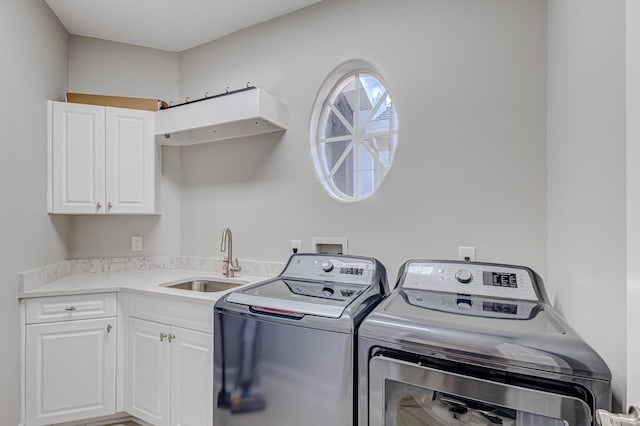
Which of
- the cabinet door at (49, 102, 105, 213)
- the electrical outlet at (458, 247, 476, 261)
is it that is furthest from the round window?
the cabinet door at (49, 102, 105, 213)

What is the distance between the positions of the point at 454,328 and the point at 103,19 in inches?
112

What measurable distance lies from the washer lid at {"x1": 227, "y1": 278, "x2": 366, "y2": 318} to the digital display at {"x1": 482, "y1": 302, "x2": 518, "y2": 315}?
1.66 feet

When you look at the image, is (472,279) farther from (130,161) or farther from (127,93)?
(127,93)

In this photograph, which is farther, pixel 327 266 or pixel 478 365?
pixel 327 266

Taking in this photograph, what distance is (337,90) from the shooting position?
2098mm

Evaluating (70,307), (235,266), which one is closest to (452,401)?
(235,266)

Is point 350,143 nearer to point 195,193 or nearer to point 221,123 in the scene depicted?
point 221,123

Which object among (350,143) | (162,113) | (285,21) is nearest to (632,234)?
(350,143)

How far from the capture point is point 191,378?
172 centimetres

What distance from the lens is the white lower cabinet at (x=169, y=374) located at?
1.68m

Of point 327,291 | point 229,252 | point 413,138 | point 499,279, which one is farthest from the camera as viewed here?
point 229,252

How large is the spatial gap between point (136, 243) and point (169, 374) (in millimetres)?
1176

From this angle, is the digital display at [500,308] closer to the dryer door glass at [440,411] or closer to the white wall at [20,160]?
the dryer door glass at [440,411]

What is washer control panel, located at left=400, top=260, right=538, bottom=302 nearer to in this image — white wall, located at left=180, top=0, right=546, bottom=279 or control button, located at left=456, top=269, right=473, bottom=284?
control button, located at left=456, top=269, right=473, bottom=284
